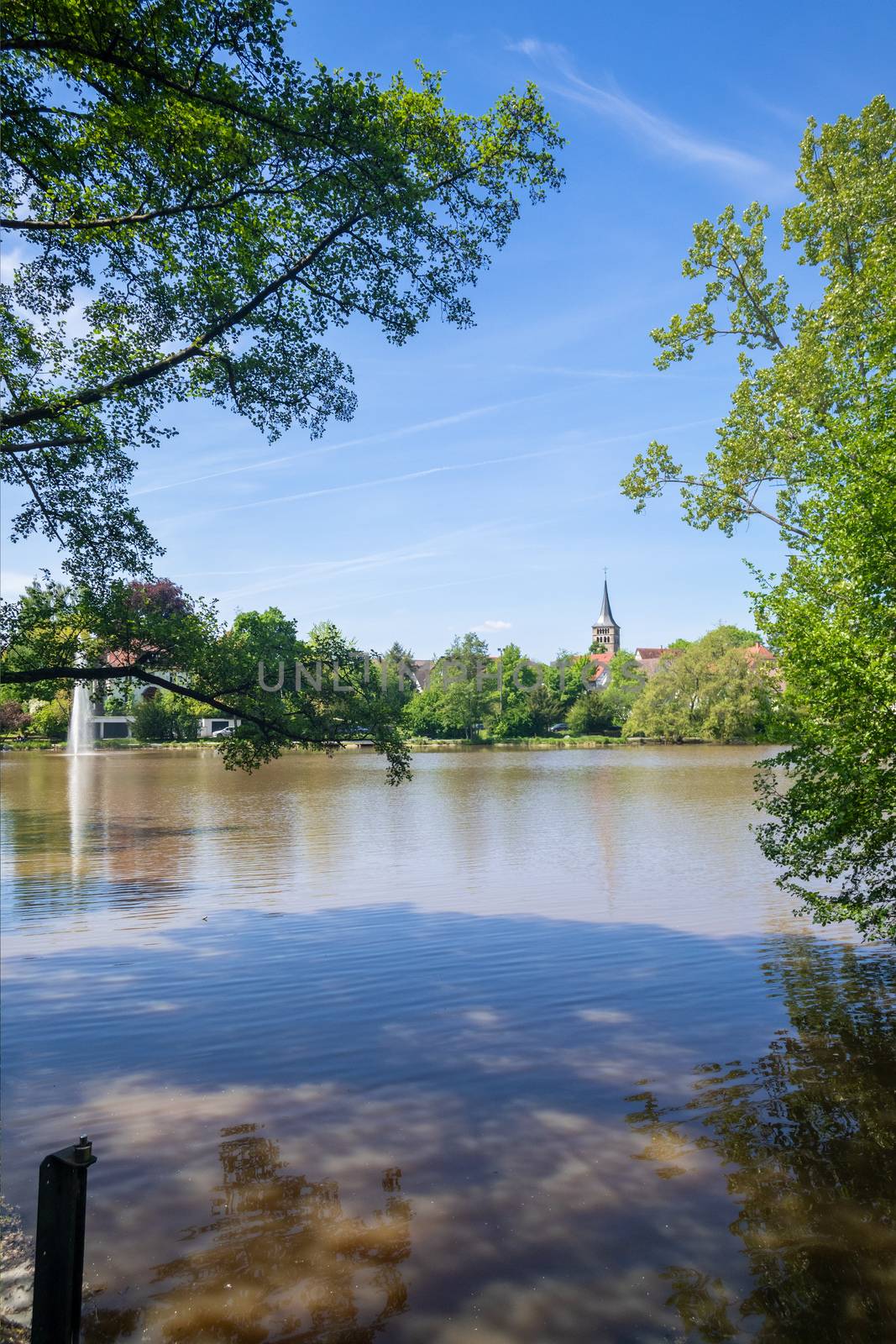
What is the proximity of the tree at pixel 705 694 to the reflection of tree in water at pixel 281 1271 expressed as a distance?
241 ft

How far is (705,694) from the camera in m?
80.1

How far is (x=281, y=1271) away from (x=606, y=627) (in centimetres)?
18057

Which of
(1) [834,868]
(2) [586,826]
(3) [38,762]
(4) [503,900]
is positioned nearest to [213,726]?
(3) [38,762]

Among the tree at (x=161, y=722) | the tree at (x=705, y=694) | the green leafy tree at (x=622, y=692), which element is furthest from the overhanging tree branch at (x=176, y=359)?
the green leafy tree at (x=622, y=692)

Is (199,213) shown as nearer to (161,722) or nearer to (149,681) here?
(149,681)

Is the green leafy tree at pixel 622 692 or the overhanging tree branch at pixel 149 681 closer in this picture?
the overhanging tree branch at pixel 149 681

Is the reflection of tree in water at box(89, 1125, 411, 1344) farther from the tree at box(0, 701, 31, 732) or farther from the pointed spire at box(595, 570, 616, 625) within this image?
the pointed spire at box(595, 570, 616, 625)

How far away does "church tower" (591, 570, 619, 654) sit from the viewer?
179 m

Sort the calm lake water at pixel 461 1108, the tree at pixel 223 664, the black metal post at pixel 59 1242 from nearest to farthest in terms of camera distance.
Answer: the black metal post at pixel 59 1242
the calm lake water at pixel 461 1108
the tree at pixel 223 664

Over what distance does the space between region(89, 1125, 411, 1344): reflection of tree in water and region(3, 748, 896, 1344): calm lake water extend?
2cm

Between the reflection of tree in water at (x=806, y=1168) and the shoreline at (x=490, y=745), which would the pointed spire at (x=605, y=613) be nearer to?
the shoreline at (x=490, y=745)

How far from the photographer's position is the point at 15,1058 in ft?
27.2

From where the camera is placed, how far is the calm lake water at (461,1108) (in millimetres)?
4809

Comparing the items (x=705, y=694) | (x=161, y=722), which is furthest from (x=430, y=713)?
(x=705, y=694)
